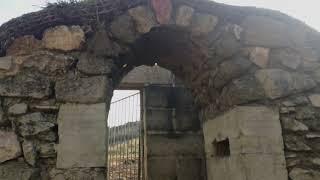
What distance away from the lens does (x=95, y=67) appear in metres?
2.84

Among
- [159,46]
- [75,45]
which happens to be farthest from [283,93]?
[75,45]

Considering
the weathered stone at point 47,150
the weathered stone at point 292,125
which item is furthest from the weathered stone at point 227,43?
the weathered stone at point 47,150

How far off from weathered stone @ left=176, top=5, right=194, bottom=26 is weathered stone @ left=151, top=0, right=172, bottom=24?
0.29 ft

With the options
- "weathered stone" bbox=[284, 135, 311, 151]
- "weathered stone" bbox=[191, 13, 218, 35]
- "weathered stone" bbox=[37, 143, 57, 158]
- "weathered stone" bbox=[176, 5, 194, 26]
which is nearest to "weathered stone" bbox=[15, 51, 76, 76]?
"weathered stone" bbox=[37, 143, 57, 158]

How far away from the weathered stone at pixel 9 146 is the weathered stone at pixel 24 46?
2.13ft

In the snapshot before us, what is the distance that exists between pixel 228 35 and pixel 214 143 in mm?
998

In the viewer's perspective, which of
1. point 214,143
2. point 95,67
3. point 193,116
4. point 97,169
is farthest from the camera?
point 193,116

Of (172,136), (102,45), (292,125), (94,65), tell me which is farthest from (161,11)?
(172,136)

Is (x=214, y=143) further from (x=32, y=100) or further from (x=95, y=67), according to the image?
(x=32, y=100)

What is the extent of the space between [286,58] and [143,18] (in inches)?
49.9

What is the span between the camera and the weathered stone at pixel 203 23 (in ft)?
10.2

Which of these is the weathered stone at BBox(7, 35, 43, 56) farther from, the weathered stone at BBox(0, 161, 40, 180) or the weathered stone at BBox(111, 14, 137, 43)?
the weathered stone at BBox(0, 161, 40, 180)

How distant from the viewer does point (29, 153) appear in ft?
8.43

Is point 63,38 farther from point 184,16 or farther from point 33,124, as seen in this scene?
point 184,16
